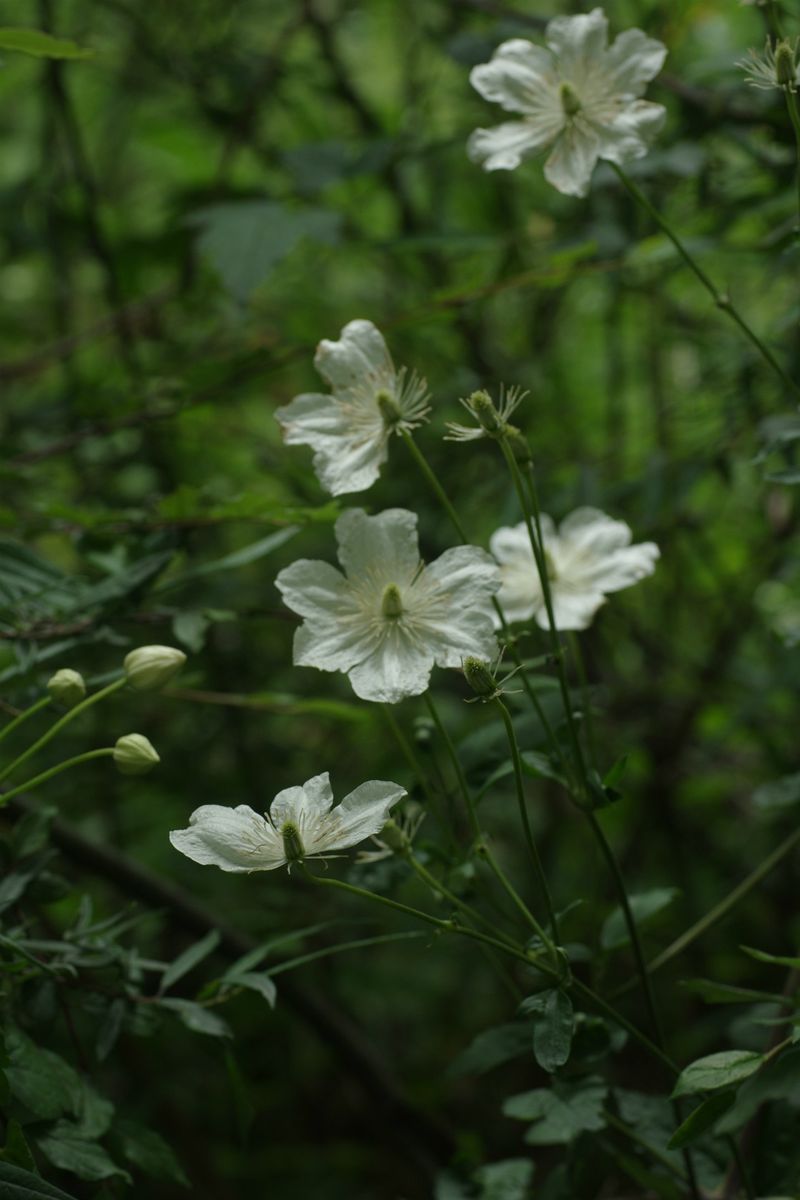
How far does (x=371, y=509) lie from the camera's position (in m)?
1.18

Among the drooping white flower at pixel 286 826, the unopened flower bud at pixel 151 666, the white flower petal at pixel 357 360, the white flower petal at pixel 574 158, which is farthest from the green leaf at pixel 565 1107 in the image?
the white flower petal at pixel 574 158

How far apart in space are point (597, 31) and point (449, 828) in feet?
1.82

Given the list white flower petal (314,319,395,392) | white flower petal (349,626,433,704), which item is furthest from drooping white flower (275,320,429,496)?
white flower petal (349,626,433,704)

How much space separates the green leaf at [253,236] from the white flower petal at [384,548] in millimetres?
430

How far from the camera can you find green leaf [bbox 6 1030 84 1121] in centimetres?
67

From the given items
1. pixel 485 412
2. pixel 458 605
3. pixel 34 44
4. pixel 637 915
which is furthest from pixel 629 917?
pixel 34 44

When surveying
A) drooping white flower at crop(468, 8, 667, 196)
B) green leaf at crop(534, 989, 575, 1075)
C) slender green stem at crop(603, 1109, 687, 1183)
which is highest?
drooping white flower at crop(468, 8, 667, 196)

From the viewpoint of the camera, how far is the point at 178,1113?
1387 millimetres

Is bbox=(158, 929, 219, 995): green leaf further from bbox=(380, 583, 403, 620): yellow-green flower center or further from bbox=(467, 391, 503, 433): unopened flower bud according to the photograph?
bbox=(467, 391, 503, 433): unopened flower bud

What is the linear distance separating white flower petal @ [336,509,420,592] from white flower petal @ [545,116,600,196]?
27cm

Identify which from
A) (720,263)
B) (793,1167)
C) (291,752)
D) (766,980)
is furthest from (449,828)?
(720,263)

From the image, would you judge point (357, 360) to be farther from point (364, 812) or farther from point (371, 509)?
point (371, 509)

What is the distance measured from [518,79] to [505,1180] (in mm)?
780

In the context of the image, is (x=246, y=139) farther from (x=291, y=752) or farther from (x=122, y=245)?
(x=291, y=752)
